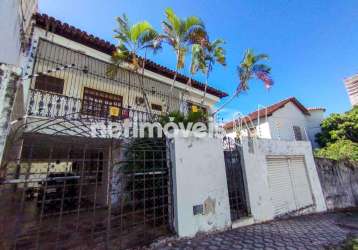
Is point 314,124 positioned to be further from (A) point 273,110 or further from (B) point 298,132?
(A) point 273,110

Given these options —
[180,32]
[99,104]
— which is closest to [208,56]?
[180,32]

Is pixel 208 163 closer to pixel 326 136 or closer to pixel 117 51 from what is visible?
pixel 117 51

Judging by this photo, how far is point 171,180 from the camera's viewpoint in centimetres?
483

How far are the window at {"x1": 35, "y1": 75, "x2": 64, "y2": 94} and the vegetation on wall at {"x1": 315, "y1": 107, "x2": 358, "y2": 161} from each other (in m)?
16.1

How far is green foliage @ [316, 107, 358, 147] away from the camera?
15.2 m

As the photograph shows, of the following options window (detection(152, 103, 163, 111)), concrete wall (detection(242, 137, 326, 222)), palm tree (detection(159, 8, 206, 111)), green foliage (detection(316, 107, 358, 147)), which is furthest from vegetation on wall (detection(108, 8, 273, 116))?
green foliage (detection(316, 107, 358, 147))

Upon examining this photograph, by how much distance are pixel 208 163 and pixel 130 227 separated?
262 cm

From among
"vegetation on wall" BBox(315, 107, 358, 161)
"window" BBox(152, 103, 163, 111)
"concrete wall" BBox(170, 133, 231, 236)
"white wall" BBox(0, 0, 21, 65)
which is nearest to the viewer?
"white wall" BBox(0, 0, 21, 65)

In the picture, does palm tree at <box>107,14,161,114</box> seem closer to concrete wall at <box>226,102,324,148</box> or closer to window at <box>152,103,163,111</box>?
window at <box>152,103,163,111</box>

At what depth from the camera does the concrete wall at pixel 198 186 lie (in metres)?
4.62

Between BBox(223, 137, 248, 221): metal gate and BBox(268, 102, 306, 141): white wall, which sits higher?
BBox(268, 102, 306, 141): white wall

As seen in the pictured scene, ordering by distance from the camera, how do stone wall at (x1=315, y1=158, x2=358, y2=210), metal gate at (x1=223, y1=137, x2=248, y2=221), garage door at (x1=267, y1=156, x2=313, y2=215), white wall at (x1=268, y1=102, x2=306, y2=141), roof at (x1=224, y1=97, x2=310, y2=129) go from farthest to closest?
roof at (x1=224, y1=97, x2=310, y2=129) < white wall at (x1=268, y1=102, x2=306, y2=141) < stone wall at (x1=315, y1=158, x2=358, y2=210) < garage door at (x1=267, y1=156, x2=313, y2=215) < metal gate at (x1=223, y1=137, x2=248, y2=221)

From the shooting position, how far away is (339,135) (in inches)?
607

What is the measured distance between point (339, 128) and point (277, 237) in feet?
51.2
